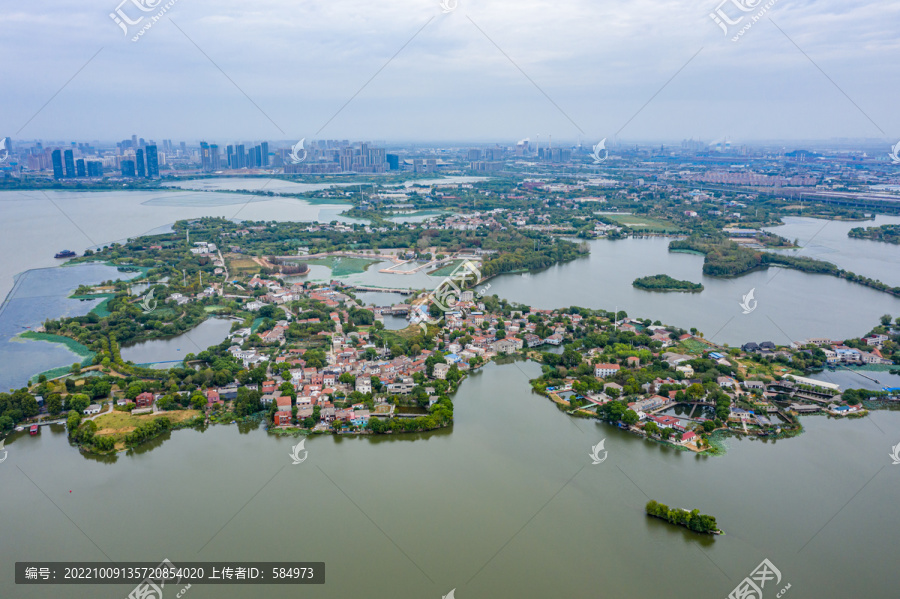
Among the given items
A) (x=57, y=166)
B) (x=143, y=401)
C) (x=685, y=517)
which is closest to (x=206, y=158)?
(x=57, y=166)

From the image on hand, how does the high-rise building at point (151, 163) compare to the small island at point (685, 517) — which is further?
the high-rise building at point (151, 163)

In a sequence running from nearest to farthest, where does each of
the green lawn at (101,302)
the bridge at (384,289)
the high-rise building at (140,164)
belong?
the green lawn at (101,302) → the bridge at (384,289) → the high-rise building at (140,164)

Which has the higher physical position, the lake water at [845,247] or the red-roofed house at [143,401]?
the lake water at [845,247]

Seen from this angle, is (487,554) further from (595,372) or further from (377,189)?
(377,189)

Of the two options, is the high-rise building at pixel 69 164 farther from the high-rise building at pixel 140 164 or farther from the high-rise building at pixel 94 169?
the high-rise building at pixel 140 164
